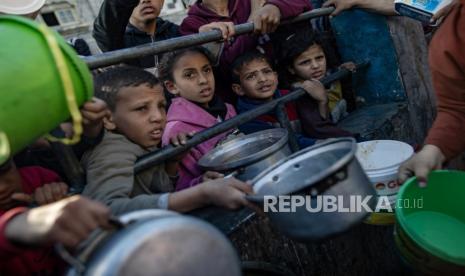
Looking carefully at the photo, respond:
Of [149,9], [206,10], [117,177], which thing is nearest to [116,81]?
[117,177]

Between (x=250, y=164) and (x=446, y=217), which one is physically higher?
(x=250, y=164)

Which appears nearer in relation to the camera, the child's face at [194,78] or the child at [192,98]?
the child at [192,98]

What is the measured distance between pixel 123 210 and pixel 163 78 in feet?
4.81

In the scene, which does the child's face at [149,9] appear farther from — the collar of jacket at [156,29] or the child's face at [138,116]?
the child's face at [138,116]

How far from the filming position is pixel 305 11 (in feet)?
8.85

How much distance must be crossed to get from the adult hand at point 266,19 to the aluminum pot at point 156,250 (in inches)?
64.6

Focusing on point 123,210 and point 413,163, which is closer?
point 123,210

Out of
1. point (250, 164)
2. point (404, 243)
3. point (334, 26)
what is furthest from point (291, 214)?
point (334, 26)

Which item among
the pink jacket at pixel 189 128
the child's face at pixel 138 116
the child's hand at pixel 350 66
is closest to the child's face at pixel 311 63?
the child's hand at pixel 350 66

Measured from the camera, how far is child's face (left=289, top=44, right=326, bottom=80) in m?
2.85

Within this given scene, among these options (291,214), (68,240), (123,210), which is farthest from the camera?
(123,210)

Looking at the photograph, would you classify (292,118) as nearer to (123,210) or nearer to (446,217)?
(446,217)

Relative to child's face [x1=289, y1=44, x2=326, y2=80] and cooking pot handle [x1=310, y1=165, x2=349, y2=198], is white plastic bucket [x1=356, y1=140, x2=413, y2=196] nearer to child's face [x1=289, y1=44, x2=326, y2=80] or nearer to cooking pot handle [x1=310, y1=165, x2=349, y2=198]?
cooking pot handle [x1=310, y1=165, x2=349, y2=198]

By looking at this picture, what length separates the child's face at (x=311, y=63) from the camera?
9.35ft
